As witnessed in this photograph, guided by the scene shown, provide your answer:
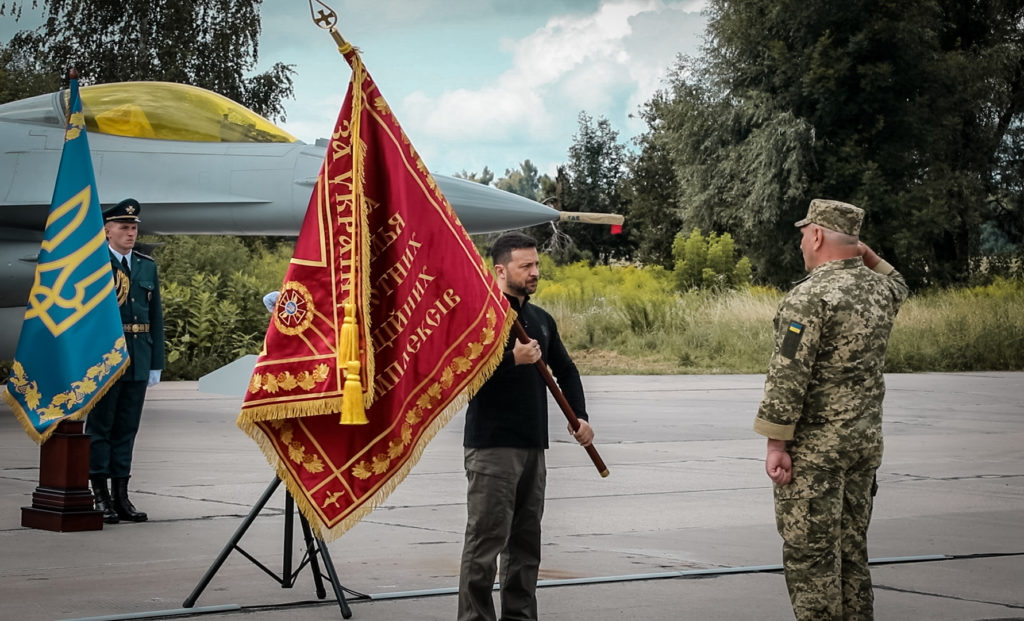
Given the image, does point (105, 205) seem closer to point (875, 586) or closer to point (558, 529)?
point (558, 529)

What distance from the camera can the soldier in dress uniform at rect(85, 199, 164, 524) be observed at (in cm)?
742

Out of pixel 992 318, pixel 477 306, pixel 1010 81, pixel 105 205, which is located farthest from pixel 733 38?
pixel 477 306

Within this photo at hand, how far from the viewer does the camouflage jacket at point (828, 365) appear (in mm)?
4305

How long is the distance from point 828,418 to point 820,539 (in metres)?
0.44

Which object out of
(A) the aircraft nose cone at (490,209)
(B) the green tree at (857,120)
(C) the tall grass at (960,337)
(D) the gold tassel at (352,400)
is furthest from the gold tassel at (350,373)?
(B) the green tree at (857,120)

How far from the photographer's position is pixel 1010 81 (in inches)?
1601

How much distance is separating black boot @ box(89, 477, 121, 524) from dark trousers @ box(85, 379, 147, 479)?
1.7 inches

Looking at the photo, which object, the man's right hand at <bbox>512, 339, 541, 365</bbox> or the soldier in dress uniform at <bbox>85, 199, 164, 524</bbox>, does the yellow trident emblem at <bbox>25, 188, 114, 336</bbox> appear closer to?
the soldier in dress uniform at <bbox>85, 199, 164, 524</bbox>

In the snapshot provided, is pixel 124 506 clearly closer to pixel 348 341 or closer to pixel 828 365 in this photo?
pixel 348 341

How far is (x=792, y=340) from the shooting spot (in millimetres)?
4332

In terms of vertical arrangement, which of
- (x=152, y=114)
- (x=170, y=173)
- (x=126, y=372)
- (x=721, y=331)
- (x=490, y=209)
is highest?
(x=152, y=114)

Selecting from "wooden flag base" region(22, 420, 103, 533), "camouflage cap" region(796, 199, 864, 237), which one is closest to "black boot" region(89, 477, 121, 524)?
"wooden flag base" region(22, 420, 103, 533)

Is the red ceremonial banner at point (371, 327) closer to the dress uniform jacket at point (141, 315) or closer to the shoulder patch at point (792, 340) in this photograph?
the shoulder patch at point (792, 340)

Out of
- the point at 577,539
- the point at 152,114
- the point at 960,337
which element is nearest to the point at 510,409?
the point at 577,539
